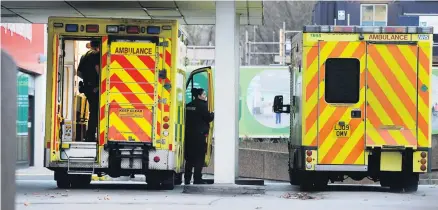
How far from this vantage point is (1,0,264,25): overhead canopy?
16891 mm

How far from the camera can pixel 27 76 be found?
27.7 metres

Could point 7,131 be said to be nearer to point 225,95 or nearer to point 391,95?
point 225,95

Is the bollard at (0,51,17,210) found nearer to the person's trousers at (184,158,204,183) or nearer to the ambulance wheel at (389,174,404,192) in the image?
the ambulance wheel at (389,174,404,192)

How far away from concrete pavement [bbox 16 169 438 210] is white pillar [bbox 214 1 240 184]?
0.72 metres

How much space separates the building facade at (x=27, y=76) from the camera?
25.1 meters

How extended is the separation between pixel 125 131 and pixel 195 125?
1.89m

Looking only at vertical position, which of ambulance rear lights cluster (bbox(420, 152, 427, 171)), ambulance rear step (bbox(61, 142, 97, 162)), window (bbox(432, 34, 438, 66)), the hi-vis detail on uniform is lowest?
ambulance rear lights cluster (bbox(420, 152, 427, 171))

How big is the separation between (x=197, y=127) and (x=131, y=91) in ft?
6.56

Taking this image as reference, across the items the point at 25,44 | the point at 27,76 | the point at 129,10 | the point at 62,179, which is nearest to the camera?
the point at 62,179

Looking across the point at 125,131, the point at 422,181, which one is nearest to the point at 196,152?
the point at 125,131

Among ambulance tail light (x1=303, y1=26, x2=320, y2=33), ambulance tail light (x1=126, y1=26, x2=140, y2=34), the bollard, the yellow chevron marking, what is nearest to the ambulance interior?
ambulance tail light (x1=126, y1=26, x2=140, y2=34)

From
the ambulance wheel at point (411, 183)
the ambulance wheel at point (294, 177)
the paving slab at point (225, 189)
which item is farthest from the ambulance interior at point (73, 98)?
the ambulance wheel at point (411, 183)

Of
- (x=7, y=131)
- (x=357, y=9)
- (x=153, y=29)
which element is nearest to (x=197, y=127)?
(x=153, y=29)

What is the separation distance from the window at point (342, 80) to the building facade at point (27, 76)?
1007 centimetres
